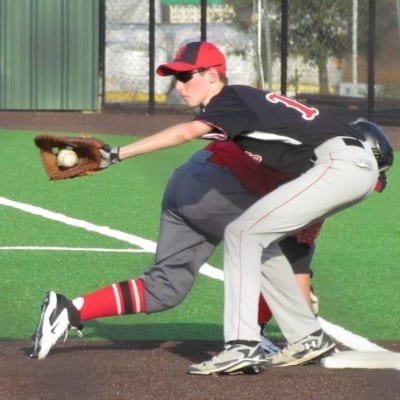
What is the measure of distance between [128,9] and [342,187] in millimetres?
16365

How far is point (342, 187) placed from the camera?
6543 mm

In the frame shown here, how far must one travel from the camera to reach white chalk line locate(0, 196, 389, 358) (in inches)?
312

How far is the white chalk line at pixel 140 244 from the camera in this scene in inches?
312

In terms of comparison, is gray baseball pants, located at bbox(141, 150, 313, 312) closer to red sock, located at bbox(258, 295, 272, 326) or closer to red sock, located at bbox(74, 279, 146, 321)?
red sock, located at bbox(74, 279, 146, 321)

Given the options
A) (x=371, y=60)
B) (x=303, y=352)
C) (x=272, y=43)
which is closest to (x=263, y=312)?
(x=303, y=352)

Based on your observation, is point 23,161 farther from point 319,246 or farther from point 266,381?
point 266,381

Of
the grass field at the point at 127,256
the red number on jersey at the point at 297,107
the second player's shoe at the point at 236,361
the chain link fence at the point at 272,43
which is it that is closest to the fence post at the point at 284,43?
the chain link fence at the point at 272,43

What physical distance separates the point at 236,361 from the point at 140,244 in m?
5.13

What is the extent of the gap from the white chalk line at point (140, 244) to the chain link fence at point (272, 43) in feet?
25.4

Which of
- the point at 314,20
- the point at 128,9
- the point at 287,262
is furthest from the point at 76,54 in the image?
the point at 287,262

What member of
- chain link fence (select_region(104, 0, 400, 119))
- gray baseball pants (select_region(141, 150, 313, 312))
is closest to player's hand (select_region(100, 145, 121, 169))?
gray baseball pants (select_region(141, 150, 313, 312))

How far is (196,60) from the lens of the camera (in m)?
6.73

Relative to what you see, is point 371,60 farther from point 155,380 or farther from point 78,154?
point 155,380

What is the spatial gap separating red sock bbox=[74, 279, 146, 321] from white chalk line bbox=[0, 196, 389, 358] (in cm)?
136
